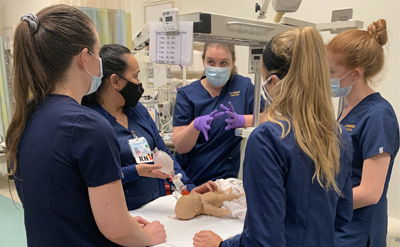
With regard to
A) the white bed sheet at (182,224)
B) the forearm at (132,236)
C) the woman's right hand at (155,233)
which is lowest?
the white bed sheet at (182,224)

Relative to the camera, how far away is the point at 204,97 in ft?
7.21

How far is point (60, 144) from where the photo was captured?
32.9 inches

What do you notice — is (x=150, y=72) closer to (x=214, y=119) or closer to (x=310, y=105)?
(x=214, y=119)

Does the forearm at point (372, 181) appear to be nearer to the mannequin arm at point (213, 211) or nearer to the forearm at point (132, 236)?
the mannequin arm at point (213, 211)

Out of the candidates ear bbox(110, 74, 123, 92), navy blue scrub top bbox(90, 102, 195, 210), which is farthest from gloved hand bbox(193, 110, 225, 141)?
ear bbox(110, 74, 123, 92)

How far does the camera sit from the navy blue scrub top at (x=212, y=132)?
2.09 metres

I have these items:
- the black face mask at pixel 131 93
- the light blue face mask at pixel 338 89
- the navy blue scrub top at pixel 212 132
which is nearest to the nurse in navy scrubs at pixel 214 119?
the navy blue scrub top at pixel 212 132

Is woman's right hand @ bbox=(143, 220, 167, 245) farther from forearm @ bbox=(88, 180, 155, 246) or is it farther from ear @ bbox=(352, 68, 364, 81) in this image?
ear @ bbox=(352, 68, 364, 81)

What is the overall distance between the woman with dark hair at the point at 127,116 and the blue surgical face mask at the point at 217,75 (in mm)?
589

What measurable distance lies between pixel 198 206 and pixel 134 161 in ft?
1.37

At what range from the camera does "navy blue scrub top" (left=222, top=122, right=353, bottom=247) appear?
33.7 inches

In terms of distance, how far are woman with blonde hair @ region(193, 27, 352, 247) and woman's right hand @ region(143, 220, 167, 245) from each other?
1.13ft

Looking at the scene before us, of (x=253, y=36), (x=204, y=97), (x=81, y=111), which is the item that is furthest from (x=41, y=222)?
(x=204, y=97)

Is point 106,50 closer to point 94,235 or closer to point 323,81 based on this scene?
point 94,235
